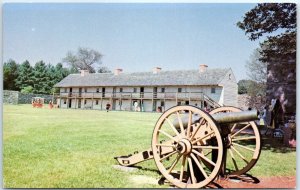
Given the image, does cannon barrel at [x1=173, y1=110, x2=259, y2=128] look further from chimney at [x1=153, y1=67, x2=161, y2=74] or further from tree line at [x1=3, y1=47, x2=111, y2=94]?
tree line at [x1=3, y1=47, x2=111, y2=94]

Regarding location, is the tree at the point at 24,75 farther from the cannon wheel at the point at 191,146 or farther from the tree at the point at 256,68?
the tree at the point at 256,68

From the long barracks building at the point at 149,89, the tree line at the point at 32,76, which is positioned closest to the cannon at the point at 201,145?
the long barracks building at the point at 149,89

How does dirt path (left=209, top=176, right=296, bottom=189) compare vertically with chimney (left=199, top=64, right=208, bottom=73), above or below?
below

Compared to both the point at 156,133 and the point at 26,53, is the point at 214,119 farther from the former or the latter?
the point at 26,53

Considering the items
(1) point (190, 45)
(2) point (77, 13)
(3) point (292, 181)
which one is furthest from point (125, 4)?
(3) point (292, 181)

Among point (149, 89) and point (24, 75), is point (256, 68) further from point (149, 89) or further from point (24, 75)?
point (24, 75)

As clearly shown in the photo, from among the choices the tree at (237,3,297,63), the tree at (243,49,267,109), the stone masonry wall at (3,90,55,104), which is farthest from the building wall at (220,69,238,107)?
the stone masonry wall at (3,90,55,104)

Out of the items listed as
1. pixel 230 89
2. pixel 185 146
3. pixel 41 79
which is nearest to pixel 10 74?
pixel 41 79
